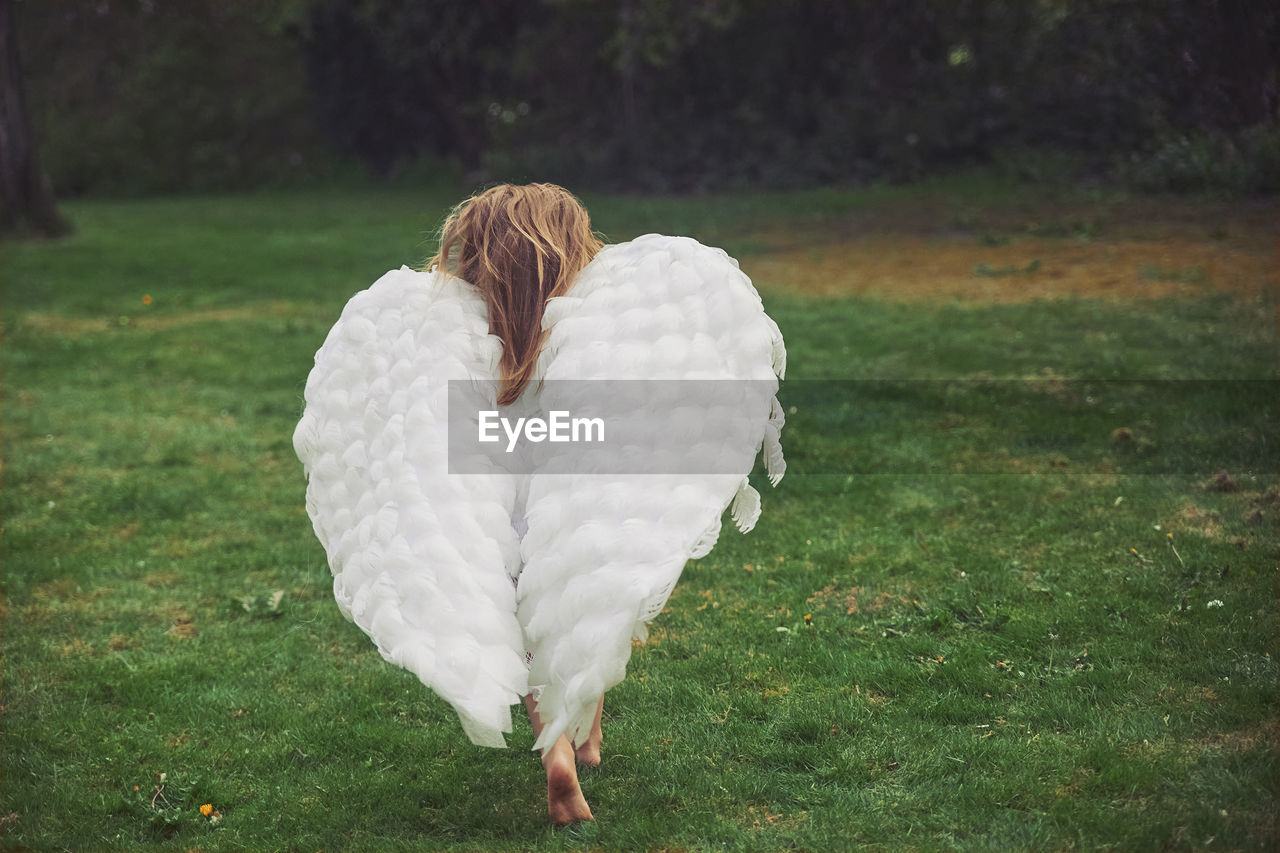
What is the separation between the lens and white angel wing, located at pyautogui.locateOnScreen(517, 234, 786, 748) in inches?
105

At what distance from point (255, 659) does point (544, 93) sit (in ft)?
55.6

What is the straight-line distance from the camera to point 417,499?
2783 millimetres

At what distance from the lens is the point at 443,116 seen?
21.7 m

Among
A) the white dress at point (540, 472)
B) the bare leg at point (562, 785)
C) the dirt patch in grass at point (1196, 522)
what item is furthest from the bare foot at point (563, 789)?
the dirt patch in grass at point (1196, 522)

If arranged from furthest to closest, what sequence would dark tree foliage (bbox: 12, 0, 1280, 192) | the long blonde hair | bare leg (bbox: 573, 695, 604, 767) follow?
dark tree foliage (bbox: 12, 0, 1280, 192)
bare leg (bbox: 573, 695, 604, 767)
the long blonde hair

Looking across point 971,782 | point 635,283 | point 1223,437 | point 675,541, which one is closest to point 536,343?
point 635,283

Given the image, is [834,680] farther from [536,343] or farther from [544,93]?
[544,93]

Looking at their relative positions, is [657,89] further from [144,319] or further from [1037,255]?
[144,319]

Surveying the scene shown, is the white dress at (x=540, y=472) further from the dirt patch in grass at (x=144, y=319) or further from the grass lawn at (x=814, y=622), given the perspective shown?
the dirt patch in grass at (x=144, y=319)

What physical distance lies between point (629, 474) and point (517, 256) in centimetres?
64

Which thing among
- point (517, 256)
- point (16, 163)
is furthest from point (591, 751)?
point (16, 163)

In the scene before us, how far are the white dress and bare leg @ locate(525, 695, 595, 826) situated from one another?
23 centimetres

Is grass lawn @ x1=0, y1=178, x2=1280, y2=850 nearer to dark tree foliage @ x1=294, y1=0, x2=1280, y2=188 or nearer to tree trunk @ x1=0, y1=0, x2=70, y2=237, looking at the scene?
tree trunk @ x1=0, y1=0, x2=70, y2=237

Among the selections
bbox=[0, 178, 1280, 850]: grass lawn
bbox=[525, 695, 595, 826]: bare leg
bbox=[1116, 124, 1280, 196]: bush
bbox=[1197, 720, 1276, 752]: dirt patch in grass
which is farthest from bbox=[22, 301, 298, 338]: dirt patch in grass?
bbox=[1116, 124, 1280, 196]: bush
